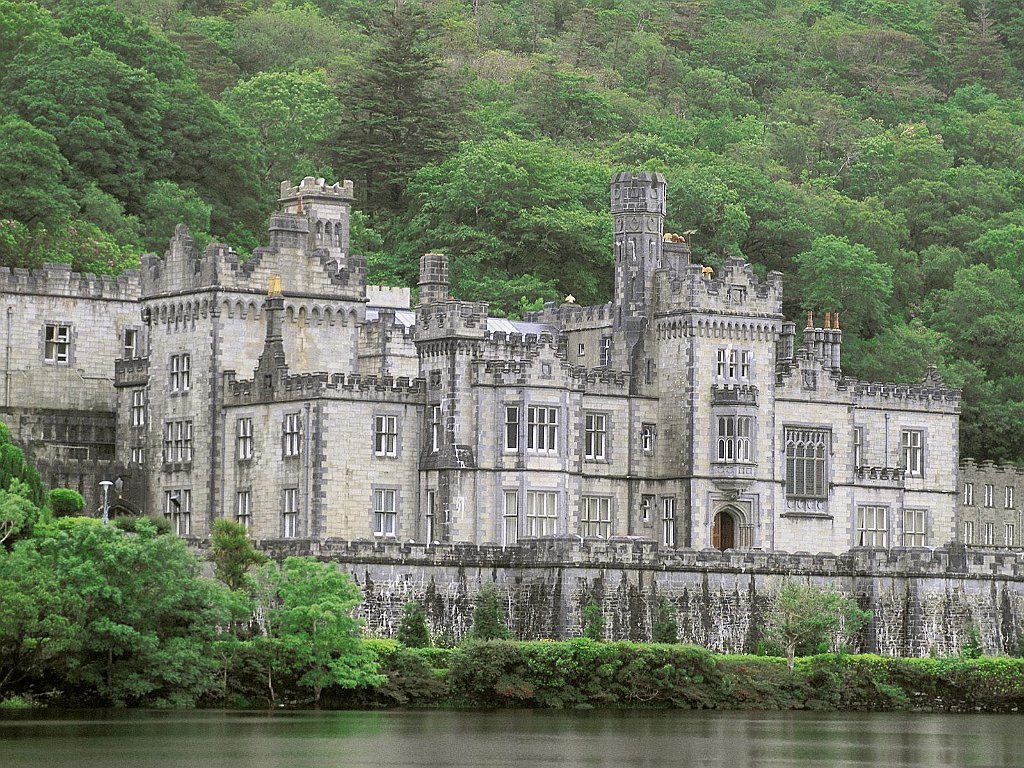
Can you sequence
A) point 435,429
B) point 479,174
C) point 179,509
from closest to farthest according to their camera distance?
point 435,429
point 179,509
point 479,174

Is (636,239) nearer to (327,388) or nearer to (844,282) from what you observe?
(327,388)

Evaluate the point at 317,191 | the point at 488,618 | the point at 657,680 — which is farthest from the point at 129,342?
the point at 657,680

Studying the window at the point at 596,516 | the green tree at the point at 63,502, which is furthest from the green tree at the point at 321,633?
the window at the point at 596,516

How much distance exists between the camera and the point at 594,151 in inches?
6526

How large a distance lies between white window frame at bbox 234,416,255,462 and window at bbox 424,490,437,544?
258 inches

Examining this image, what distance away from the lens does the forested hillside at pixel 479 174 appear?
139750 millimetres

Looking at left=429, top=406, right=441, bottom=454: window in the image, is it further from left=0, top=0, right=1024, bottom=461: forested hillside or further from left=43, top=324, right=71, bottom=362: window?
left=0, top=0, right=1024, bottom=461: forested hillside

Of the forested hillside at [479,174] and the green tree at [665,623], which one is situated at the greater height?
the forested hillside at [479,174]

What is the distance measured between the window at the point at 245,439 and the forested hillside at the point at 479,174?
18.2 m

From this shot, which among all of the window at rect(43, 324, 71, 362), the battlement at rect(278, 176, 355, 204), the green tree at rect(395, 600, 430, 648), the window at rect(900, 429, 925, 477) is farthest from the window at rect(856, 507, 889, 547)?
the window at rect(43, 324, 71, 362)

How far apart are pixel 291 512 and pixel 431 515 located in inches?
190

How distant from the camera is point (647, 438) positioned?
116312 millimetres

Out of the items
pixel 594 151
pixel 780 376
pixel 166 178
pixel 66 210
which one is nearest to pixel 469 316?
pixel 780 376

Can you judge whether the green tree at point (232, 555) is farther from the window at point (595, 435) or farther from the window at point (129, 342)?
the window at point (129, 342)
